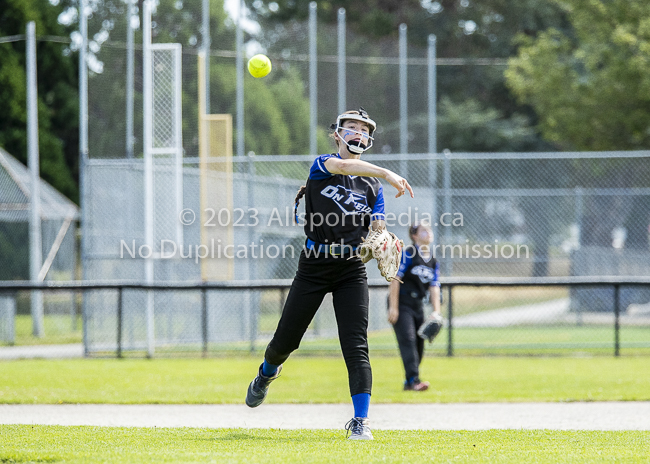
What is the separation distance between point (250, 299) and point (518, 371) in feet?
14.1

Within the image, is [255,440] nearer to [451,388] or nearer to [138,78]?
[451,388]

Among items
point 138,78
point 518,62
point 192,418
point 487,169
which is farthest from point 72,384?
point 518,62

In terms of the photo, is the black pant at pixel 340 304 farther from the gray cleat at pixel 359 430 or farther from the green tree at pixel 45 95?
the green tree at pixel 45 95

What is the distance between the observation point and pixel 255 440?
510cm

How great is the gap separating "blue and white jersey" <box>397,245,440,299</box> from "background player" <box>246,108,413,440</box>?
10.8ft

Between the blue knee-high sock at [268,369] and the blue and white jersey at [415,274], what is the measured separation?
3.18 meters

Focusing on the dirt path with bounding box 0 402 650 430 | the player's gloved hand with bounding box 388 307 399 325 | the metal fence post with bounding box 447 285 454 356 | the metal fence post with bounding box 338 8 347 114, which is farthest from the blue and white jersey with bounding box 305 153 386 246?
the metal fence post with bounding box 338 8 347 114

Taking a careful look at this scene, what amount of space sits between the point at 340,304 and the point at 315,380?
4.23 meters

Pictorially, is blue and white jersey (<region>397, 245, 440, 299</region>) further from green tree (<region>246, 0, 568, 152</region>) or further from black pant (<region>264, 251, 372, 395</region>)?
green tree (<region>246, 0, 568, 152</region>)

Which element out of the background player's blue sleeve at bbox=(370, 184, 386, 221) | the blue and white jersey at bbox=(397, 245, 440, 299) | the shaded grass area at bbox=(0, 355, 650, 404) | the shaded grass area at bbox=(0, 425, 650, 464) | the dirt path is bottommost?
the shaded grass area at bbox=(0, 355, 650, 404)

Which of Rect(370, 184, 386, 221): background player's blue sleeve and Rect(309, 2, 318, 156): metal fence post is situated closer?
Rect(370, 184, 386, 221): background player's blue sleeve

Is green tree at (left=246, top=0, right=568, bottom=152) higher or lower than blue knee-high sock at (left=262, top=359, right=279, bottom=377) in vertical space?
higher

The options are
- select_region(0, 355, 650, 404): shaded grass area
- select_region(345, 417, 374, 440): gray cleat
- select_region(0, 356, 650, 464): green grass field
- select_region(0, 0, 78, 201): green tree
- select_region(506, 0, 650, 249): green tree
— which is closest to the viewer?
select_region(0, 356, 650, 464): green grass field

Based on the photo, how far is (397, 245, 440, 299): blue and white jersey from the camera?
8523 millimetres
